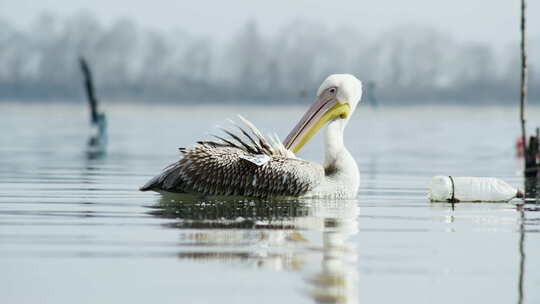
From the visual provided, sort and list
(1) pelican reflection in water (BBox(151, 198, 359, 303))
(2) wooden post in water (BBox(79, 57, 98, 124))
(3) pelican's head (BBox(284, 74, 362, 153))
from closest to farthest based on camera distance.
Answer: (1) pelican reflection in water (BBox(151, 198, 359, 303))
(3) pelican's head (BBox(284, 74, 362, 153))
(2) wooden post in water (BBox(79, 57, 98, 124))

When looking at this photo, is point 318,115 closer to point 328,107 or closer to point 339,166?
point 328,107

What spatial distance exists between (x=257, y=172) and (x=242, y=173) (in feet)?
0.60

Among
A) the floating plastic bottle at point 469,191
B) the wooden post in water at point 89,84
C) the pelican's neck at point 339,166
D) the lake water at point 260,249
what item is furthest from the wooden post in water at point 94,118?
the floating plastic bottle at point 469,191

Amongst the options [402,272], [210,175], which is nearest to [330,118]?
[210,175]

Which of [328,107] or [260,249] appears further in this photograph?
[328,107]

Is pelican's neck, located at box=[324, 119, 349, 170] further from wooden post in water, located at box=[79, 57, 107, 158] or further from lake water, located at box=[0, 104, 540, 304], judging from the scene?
wooden post in water, located at box=[79, 57, 107, 158]

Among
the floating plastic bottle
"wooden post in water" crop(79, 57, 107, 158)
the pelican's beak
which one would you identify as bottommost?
the floating plastic bottle

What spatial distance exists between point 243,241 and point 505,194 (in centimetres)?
555

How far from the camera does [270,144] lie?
14344 mm

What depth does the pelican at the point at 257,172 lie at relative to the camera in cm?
1364

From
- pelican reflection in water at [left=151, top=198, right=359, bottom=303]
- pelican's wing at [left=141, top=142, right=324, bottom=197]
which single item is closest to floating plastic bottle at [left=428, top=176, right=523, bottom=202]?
pelican reflection in water at [left=151, top=198, right=359, bottom=303]

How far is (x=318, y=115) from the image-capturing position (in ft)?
49.5

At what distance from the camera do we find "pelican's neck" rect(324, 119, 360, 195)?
14078 mm

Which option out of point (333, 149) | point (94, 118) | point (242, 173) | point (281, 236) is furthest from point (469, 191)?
point (94, 118)
